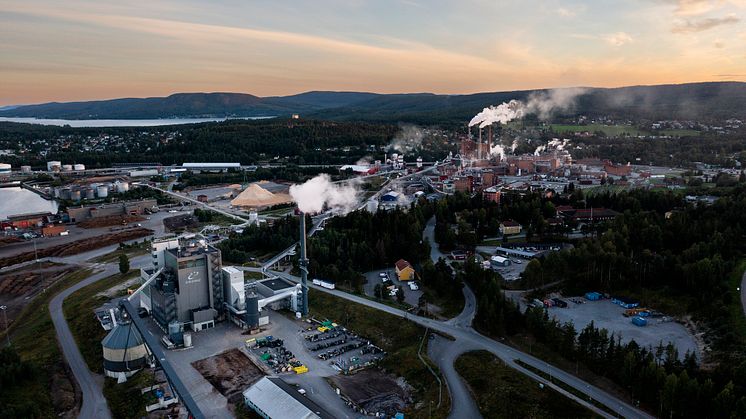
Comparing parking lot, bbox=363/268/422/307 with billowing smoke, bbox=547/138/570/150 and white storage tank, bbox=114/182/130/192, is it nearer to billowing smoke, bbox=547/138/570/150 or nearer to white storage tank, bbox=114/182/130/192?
white storage tank, bbox=114/182/130/192

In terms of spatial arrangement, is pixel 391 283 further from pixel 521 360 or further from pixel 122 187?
pixel 122 187

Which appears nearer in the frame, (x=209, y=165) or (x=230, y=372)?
(x=230, y=372)

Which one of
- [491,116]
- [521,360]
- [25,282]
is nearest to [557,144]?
[491,116]

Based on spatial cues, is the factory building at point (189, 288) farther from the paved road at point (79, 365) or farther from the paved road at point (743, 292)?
the paved road at point (743, 292)

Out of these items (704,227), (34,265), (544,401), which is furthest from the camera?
(34,265)

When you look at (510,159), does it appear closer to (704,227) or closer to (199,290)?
(704,227)

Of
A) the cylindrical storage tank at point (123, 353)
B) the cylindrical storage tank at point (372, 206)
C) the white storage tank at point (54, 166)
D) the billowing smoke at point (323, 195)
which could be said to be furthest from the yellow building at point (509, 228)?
the white storage tank at point (54, 166)

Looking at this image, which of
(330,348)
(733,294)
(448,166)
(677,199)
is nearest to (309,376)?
(330,348)
